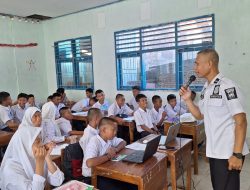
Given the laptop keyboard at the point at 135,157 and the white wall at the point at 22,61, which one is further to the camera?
the white wall at the point at 22,61

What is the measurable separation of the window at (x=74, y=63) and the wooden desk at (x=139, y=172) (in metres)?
4.43

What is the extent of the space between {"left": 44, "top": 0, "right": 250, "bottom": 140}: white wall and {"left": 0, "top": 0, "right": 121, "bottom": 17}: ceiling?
24 cm

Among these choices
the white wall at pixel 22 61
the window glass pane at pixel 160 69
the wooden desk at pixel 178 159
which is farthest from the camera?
the white wall at pixel 22 61

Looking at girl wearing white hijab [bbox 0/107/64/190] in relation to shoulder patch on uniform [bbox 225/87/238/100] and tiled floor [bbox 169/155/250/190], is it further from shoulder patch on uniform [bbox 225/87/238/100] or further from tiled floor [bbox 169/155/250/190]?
tiled floor [bbox 169/155/250/190]

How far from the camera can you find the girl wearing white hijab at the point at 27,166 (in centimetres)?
157

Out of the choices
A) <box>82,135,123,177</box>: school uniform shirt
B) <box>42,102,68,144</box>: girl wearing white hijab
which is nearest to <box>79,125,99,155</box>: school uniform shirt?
<box>82,135,123,177</box>: school uniform shirt

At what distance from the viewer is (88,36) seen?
Result: 604 cm

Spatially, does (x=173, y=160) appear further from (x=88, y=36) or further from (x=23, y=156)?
(x=88, y=36)

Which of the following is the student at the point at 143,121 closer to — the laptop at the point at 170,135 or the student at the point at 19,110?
the laptop at the point at 170,135

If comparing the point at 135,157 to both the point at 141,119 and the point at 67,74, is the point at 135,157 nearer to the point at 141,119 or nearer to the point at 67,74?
the point at 141,119

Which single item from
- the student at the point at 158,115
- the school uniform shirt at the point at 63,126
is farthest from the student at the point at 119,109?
the school uniform shirt at the point at 63,126

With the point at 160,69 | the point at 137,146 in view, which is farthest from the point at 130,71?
the point at 137,146

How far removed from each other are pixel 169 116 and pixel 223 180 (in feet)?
8.69

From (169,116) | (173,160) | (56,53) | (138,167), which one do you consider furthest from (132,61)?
(138,167)
